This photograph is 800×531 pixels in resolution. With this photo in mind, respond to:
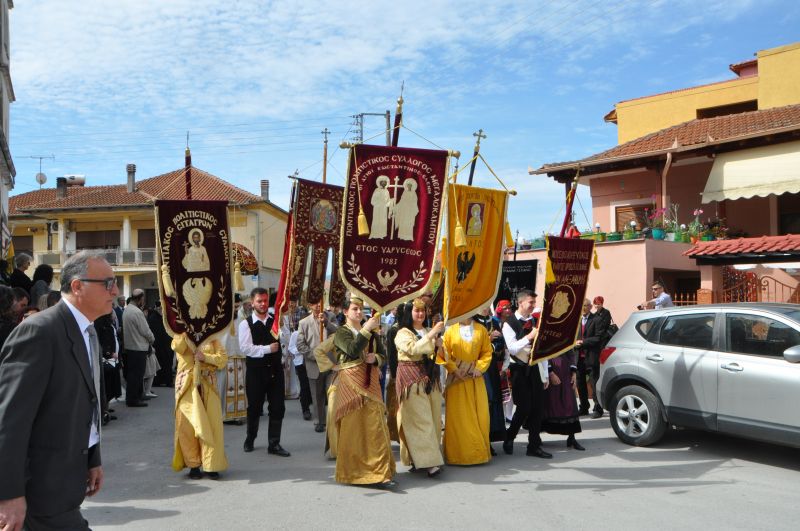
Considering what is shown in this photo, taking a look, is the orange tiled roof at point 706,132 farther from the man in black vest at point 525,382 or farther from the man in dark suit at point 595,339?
the man in black vest at point 525,382

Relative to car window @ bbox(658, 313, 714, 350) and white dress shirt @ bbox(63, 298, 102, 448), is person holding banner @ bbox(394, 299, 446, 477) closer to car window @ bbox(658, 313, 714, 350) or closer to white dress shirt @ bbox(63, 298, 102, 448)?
car window @ bbox(658, 313, 714, 350)

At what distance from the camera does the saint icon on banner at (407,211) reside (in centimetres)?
723

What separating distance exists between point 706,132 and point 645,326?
39.7 feet

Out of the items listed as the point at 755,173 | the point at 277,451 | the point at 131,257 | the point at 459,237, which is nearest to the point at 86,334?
the point at 459,237

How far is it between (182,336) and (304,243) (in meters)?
2.67

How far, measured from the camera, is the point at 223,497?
645cm

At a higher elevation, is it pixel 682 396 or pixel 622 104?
pixel 622 104

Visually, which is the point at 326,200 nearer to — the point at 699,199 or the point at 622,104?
the point at 699,199

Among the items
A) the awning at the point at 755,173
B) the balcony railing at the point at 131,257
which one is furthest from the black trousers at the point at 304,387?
the balcony railing at the point at 131,257

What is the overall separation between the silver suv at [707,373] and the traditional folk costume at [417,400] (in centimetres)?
265

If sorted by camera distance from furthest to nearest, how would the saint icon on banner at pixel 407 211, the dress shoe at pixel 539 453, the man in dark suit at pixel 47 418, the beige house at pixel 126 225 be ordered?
the beige house at pixel 126 225 → the dress shoe at pixel 539 453 → the saint icon on banner at pixel 407 211 → the man in dark suit at pixel 47 418

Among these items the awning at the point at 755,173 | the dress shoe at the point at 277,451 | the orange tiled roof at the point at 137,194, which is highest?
the orange tiled roof at the point at 137,194

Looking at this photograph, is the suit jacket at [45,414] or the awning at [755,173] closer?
the suit jacket at [45,414]

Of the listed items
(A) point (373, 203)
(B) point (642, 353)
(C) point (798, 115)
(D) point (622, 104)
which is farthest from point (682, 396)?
(D) point (622, 104)
